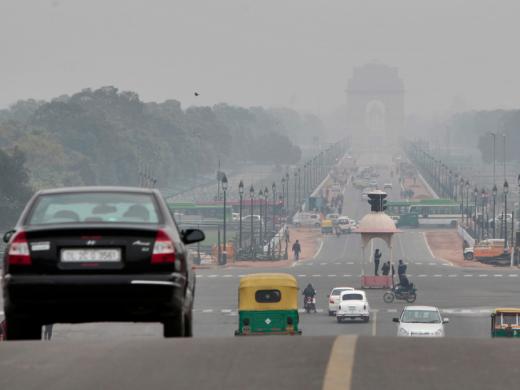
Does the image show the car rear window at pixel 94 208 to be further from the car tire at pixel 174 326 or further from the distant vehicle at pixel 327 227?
the distant vehicle at pixel 327 227

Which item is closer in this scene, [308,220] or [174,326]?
[174,326]

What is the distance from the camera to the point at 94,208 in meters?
16.5

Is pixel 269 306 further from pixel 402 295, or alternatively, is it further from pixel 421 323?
pixel 402 295

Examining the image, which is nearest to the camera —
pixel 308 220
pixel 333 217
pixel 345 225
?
pixel 345 225

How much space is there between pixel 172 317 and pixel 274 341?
1.67 metres

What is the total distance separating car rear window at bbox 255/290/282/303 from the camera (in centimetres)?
4462

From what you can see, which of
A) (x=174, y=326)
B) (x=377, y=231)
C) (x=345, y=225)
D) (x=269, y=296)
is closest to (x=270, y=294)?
(x=269, y=296)

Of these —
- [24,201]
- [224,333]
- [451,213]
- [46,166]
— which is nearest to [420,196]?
[451,213]

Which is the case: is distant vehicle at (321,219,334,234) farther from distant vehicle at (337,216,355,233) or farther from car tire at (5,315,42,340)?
car tire at (5,315,42,340)

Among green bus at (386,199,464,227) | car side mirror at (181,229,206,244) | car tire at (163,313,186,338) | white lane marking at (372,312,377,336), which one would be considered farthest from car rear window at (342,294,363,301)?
green bus at (386,199,464,227)

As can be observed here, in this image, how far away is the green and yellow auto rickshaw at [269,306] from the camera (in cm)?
4431

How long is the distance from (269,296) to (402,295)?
1053 inches

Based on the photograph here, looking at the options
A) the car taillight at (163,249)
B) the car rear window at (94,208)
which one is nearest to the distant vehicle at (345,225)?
the car rear window at (94,208)

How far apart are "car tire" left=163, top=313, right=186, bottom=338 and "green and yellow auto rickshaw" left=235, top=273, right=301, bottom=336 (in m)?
27.1
